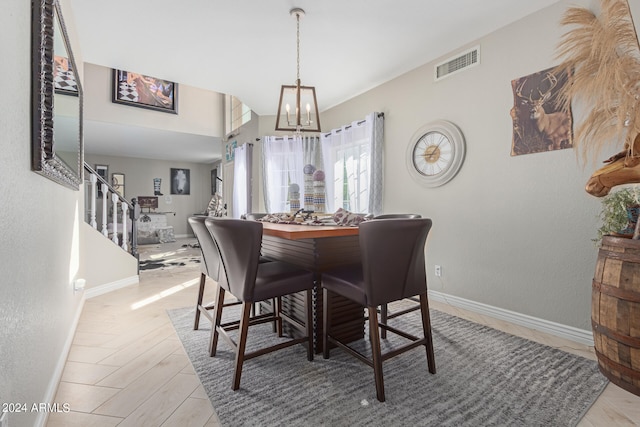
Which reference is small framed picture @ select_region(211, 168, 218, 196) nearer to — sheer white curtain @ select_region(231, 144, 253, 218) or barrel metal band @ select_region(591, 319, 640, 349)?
sheer white curtain @ select_region(231, 144, 253, 218)

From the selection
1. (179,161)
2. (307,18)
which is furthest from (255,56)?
(179,161)

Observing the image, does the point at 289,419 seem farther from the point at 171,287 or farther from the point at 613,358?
the point at 171,287

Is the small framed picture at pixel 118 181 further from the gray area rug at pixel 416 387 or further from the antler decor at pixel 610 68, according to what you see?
the antler decor at pixel 610 68

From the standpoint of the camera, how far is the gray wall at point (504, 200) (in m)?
2.31

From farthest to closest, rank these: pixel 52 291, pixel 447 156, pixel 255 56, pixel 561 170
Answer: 1. pixel 255 56
2. pixel 447 156
3. pixel 561 170
4. pixel 52 291

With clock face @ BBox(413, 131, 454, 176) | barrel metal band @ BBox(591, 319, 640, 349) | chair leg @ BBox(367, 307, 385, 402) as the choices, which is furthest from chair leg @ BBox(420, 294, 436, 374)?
clock face @ BBox(413, 131, 454, 176)

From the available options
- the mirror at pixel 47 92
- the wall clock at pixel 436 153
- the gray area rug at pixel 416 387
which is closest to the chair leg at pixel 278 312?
the gray area rug at pixel 416 387

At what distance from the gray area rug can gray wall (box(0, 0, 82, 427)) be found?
0.75 meters

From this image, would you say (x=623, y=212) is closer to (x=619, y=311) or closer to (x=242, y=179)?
(x=619, y=311)

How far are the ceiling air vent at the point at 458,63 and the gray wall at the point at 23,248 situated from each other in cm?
315

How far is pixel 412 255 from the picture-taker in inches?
63.4

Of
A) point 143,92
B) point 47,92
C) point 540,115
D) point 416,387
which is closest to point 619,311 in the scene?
point 416,387

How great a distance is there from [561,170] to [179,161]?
9.61m

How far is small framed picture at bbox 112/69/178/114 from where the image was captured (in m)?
5.55
